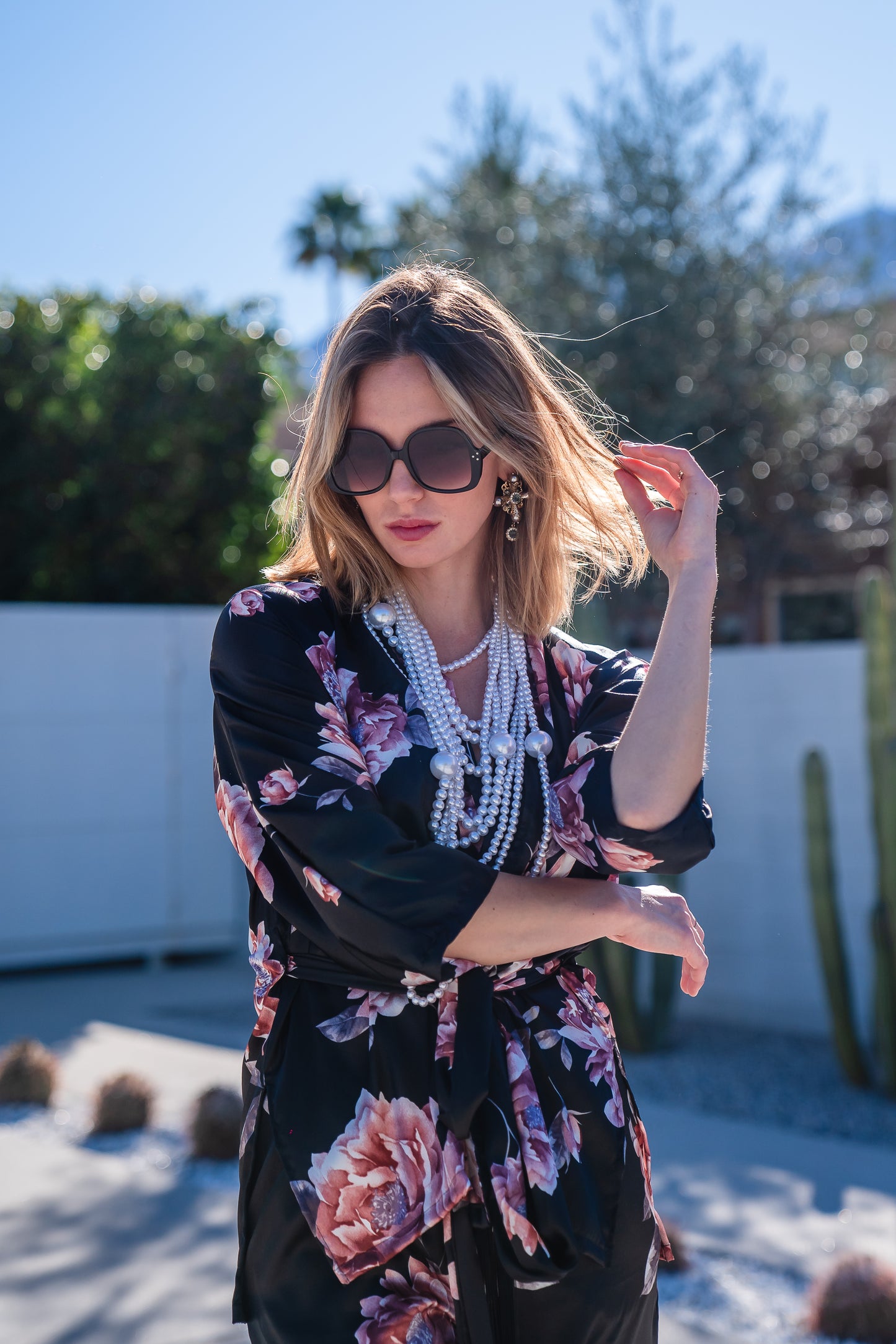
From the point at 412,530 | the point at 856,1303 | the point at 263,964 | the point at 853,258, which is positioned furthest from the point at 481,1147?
the point at 853,258

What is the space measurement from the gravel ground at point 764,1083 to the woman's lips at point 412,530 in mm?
4311

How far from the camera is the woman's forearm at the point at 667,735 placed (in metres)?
1.48

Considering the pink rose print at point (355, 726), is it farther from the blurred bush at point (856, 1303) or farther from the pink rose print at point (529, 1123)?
the blurred bush at point (856, 1303)

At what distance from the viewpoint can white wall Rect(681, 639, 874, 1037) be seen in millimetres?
6531

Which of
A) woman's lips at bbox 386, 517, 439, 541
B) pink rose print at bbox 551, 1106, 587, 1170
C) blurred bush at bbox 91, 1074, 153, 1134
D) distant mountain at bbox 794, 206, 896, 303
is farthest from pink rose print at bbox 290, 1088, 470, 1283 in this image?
distant mountain at bbox 794, 206, 896, 303

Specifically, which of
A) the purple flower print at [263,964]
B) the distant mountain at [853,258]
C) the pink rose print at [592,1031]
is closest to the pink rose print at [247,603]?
the purple flower print at [263,964]

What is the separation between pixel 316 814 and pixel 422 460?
49 centimetres

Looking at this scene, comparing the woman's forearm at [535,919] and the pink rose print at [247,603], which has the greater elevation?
the pink rose print at [247,603]

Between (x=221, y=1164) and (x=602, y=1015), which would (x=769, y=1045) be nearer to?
(x=221, y=1164)

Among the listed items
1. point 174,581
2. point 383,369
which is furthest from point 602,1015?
point 174,581

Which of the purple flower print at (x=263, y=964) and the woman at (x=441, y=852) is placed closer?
the woman at (x=441, y=852)

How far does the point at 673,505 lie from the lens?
5.35ft

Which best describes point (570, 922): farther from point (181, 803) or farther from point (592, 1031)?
point (181, 803)

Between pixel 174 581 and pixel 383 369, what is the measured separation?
11.9 m
